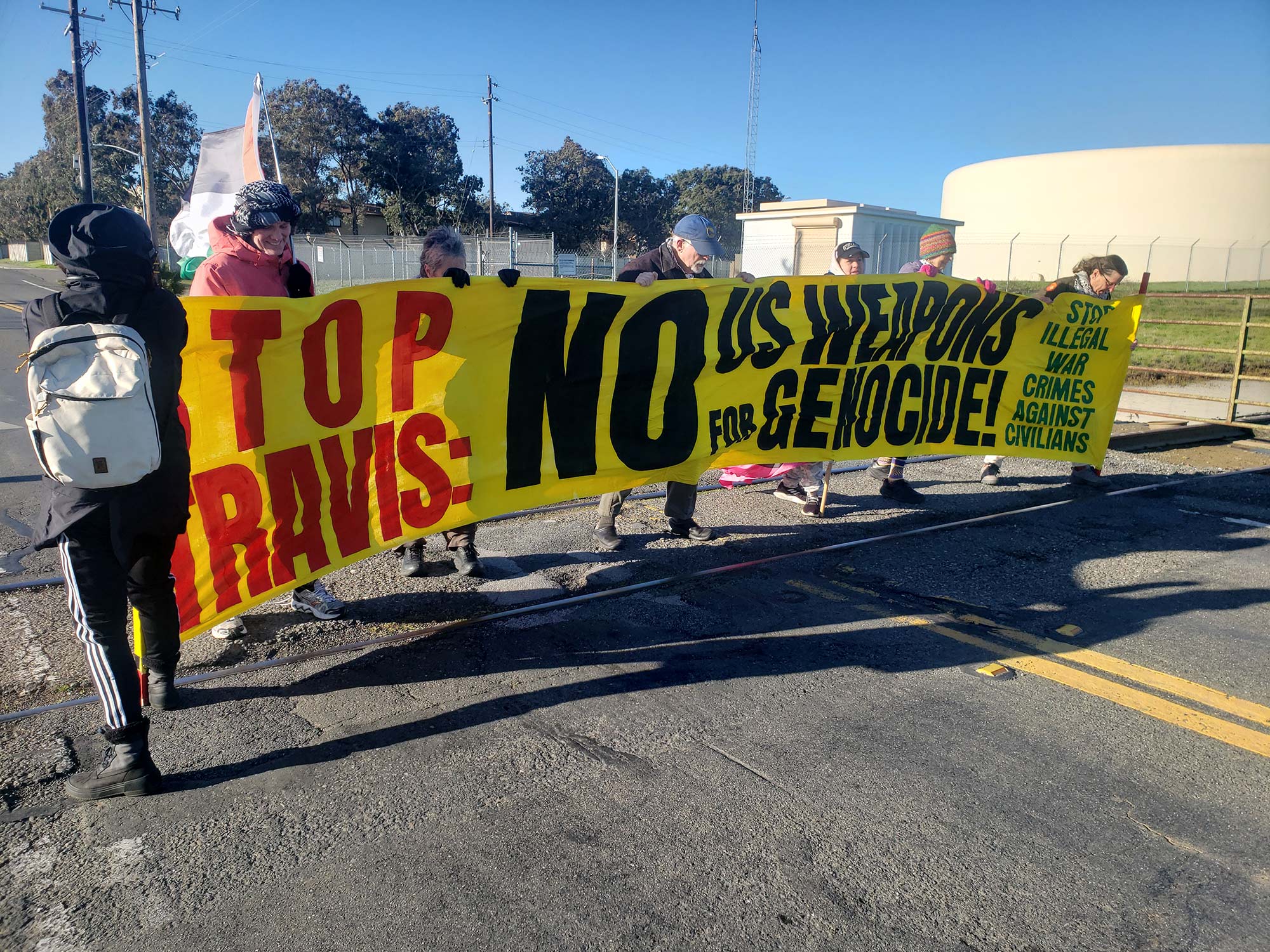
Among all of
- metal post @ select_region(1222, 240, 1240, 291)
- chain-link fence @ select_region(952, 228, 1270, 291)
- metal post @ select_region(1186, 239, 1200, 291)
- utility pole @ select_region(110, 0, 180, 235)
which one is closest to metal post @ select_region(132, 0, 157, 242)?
utility pole @ select_region(110, 0, 180, 235)

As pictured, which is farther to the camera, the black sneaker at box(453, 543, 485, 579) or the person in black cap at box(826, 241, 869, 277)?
the person in black cap at box(826, 241, 869, 277)

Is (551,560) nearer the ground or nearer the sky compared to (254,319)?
nearer the ground

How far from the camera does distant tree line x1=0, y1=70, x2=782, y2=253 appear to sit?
151ft

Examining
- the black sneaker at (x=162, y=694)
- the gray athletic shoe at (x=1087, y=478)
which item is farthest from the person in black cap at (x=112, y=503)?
the gray athletic shoe at (x=1087, y=478)

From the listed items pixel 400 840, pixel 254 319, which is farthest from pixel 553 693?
pixel 254 319

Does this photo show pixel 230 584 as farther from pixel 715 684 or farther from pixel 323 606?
pixel 715 684

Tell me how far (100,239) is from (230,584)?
1.52 metres

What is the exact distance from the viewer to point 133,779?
9.18ft

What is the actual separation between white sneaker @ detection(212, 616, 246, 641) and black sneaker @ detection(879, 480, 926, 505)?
4.98m

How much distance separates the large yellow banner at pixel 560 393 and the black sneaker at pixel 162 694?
0.26 m

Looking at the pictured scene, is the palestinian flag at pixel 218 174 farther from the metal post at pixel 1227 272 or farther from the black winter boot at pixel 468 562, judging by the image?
the metal post at pixel 1227 272

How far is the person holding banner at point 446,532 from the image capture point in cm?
481

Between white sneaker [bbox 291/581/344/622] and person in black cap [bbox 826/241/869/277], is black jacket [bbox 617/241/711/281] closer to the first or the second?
person in black cap [bbox 826/241/869/277]

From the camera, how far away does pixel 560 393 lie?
4.71 metres
